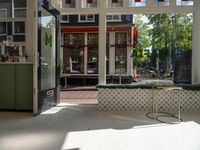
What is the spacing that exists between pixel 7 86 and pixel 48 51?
114cm

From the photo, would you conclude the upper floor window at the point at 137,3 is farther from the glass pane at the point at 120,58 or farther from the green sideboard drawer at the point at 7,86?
the glass pane at the point at 120,58

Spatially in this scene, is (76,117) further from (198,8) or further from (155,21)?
(155,21)

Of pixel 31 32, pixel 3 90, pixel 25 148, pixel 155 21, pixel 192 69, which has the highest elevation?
pixel 155 21

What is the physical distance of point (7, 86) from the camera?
18.5 feet

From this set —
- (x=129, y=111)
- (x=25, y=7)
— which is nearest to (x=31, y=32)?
(x=25, y=7)

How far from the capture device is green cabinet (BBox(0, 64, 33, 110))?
5531 millimetres

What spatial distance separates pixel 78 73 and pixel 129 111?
741 centimetres

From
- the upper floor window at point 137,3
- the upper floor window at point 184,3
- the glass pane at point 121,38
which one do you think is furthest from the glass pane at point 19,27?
the glass pane at point 121,38

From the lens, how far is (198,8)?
5.71 metres

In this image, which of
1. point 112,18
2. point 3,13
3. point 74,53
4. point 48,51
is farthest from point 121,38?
point 3,13

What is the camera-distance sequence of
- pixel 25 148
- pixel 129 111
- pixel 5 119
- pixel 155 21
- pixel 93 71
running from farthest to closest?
pixel 155 21, pixel 93 71, pixel 129 111, pixel 5 119, pixel 25 148

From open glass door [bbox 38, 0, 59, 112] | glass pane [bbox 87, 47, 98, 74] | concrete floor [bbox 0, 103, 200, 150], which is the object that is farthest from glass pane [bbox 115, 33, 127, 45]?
concrete floor [bbox 0, 103, 200, 150]

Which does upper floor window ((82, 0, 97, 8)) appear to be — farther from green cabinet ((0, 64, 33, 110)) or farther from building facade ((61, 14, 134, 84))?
building facade ((61, 14, 134, 84))

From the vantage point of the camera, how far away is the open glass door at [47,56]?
5277 millimetres
